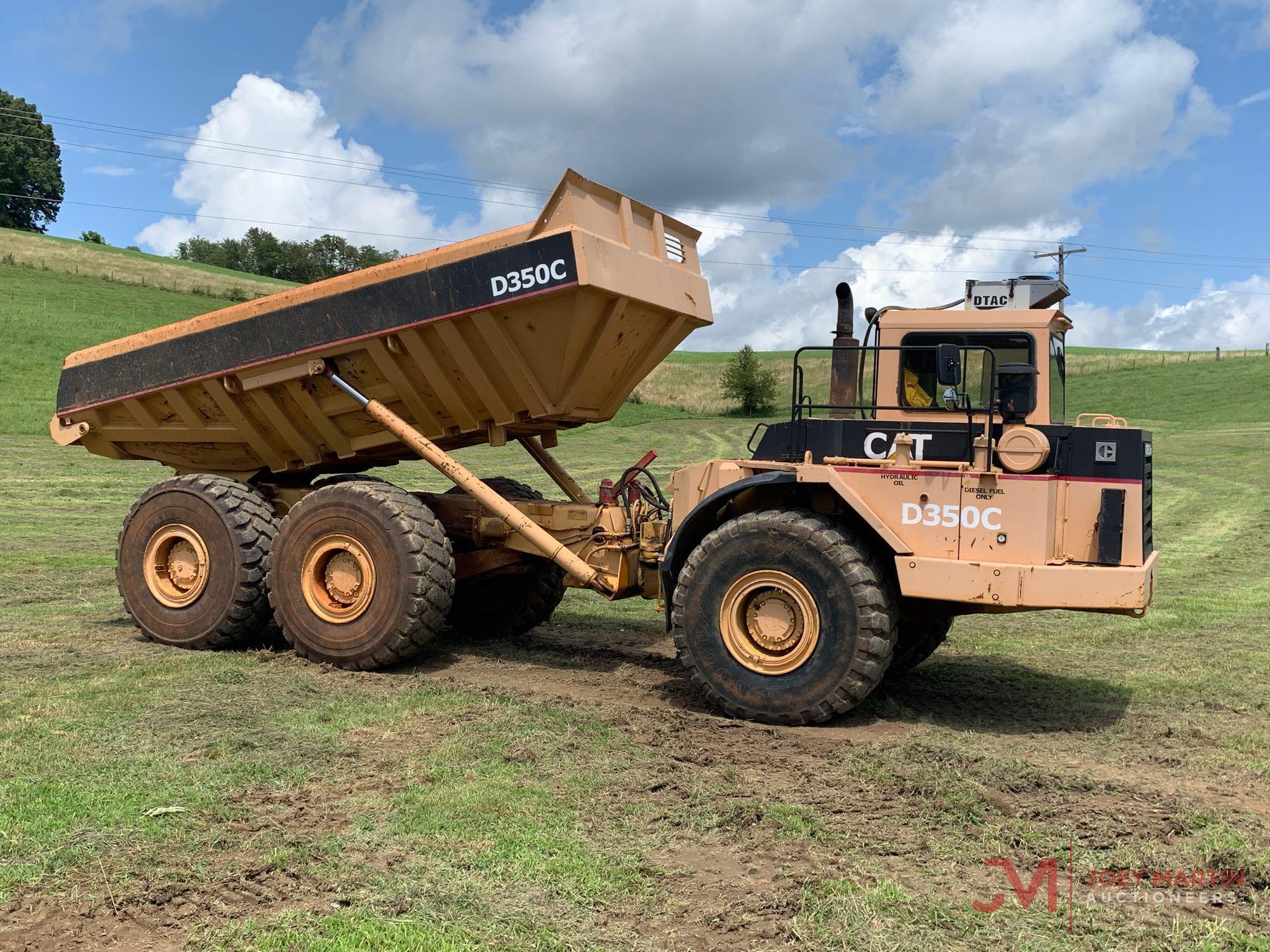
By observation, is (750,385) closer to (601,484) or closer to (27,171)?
(601,484)

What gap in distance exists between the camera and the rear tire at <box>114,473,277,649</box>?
8.17 meters

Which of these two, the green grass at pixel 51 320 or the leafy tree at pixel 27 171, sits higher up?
the leafy tree at pixel 27 171

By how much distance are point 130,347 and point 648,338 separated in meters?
4.24

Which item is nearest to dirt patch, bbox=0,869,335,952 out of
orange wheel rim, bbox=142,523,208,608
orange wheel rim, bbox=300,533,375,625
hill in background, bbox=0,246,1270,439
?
orange wheel rim, bbox=300,533,375,625

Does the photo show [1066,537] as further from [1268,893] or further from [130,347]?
[130,347]

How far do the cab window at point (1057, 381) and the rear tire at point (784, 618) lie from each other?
1444 mm

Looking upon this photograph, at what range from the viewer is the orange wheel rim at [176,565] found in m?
8.37

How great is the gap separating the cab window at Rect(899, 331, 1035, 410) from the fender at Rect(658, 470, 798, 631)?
0.92 metres

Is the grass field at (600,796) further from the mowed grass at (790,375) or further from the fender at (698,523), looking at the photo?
the mowed grass at (790,375)

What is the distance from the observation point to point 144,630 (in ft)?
28.0

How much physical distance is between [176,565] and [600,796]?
5022 mm

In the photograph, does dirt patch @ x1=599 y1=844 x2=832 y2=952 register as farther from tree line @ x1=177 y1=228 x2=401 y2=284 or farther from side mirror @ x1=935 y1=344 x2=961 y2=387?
tree line @ x1=177 y1=228 x2=401 y2=284

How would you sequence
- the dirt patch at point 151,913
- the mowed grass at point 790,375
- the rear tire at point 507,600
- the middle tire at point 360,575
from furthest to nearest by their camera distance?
the mowed grass at point 790,375 → the rear tire at point 507,600 → the middle tire at point 360,575 → the dirt patch at point 151,913

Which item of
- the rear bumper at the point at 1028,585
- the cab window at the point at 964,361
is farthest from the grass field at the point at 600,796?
the cab window at the point at 964,361
